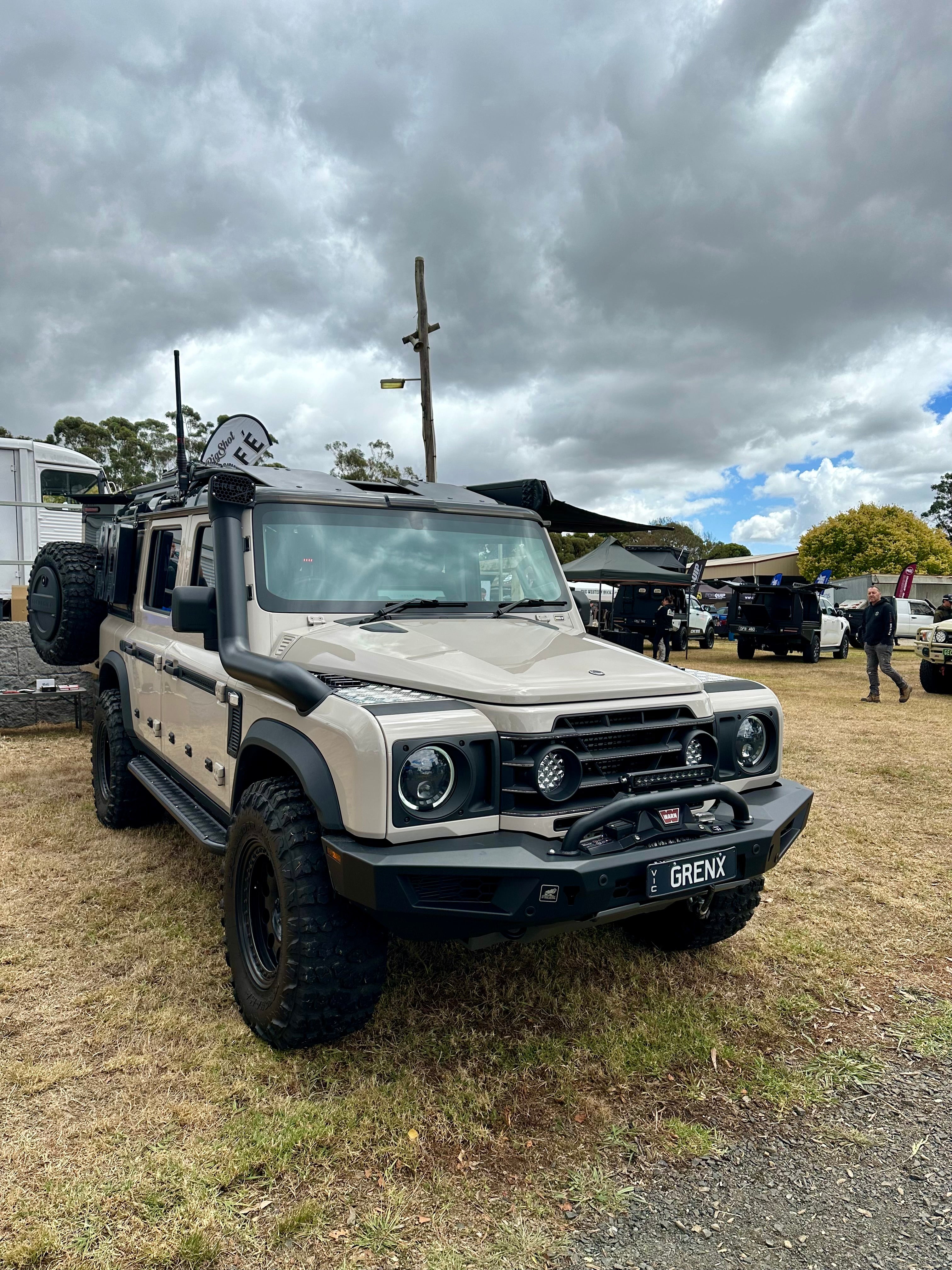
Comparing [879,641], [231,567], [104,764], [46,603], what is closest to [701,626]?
[879,641]

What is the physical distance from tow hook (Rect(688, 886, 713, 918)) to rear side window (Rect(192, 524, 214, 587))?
8.09 ft

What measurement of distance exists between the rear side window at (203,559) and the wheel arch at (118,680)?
136 cm

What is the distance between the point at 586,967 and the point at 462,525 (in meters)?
2.07

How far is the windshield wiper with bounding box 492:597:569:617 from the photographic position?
Result: 3.74 m

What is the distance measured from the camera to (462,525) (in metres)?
3.94

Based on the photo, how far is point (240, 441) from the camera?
21.8 feet

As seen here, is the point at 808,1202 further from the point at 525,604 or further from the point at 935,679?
the point at 935,679

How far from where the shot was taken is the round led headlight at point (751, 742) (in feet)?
10.6

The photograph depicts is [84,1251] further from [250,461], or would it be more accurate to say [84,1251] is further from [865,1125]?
[250,461]

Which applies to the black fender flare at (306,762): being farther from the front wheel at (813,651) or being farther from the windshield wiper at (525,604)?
the front wheel at (813,651)

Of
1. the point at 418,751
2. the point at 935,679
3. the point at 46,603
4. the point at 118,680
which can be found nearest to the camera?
the point at 418,751

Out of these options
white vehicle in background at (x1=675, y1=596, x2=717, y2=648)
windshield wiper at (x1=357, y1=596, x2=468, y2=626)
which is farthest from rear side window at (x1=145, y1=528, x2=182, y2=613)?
white vehicle in background at (x1=675, y1=596, x2=717, y2=648)

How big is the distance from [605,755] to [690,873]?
444mm

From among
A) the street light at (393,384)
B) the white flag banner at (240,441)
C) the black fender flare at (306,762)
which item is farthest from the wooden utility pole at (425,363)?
the black fender flare at (306,762)
